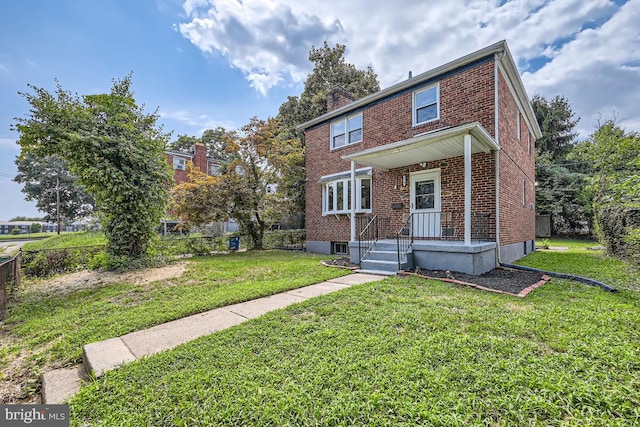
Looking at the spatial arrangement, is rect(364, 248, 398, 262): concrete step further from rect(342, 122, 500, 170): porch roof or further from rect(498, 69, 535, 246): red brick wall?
rect(498, 69, 535, 246): red brick wall

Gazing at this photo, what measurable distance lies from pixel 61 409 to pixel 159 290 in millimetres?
3909

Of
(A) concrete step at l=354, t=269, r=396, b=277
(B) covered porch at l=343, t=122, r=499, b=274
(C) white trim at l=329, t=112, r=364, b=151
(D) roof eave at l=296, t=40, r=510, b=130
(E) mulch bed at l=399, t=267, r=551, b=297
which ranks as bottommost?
(A) concrete step at l=354, t=269, r=396, b=277

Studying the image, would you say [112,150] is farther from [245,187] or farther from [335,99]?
[335,99]

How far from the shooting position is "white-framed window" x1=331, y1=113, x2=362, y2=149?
11.3 meters

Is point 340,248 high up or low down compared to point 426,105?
down

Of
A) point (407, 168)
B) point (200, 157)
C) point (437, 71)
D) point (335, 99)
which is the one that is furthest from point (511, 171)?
point (200, 157)

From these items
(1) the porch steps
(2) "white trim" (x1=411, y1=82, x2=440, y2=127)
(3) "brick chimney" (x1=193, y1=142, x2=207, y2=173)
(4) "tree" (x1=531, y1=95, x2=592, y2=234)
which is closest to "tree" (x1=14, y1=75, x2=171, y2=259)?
Result: (1) the porch steps

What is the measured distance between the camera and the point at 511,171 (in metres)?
8.88

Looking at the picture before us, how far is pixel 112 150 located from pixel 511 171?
478 inches

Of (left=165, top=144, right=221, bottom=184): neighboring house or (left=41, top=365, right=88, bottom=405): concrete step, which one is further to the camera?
(left=165, top=144, right=221, bottom=184): neighboring house

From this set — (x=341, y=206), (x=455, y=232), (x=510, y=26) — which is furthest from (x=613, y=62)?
(x=341, y=206)

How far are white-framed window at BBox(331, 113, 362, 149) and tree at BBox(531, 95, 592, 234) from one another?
1736 cm

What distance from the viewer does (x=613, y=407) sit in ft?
6.13

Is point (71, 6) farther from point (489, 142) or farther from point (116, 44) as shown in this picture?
point (489, 142)
